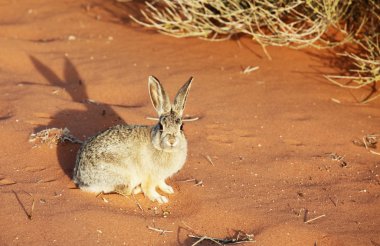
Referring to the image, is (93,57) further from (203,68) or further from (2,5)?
(2,5)

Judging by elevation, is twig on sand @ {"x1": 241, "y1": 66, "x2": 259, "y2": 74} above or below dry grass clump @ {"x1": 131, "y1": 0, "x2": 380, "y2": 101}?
below

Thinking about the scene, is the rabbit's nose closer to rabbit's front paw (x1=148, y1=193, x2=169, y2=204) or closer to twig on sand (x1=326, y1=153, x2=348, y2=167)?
rabbit's front paw (x1=148, y1=193, x2=169, y2=204)

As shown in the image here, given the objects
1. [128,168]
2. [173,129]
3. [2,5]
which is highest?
[173,129]

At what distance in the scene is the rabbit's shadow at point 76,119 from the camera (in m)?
5.33

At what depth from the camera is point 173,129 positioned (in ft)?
15.1

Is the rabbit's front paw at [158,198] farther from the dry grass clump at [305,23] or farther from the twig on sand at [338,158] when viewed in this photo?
the dry grass clump at [305,23]

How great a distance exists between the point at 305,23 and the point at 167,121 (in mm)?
4022

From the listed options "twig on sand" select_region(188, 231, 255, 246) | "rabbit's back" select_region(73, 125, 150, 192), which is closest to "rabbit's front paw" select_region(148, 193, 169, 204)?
"rabbit's back" select_region(73, 125, 150, 192)

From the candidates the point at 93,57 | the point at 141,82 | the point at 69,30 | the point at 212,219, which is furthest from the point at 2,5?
the point at 212,219

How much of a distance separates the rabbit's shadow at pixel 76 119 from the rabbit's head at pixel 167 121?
0.93m

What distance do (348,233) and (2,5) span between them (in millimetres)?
7830

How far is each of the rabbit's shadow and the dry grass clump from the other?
56.5 inches

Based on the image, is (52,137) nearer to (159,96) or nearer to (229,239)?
(159,96)

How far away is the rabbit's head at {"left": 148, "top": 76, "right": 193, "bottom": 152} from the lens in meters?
4.61
